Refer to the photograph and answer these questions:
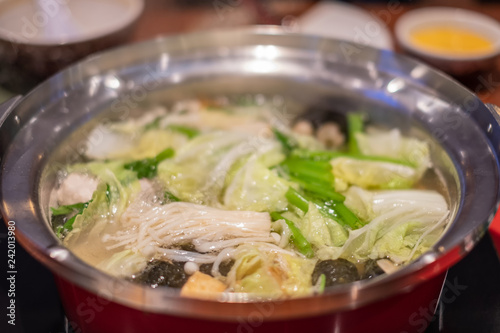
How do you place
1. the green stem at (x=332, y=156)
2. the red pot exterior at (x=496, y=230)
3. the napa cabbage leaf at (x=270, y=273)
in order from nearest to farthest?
the napa cabbage leaf at (x=270, y=273) → the red pot exterior at (x=496, y=230) → the green stem at (x=332, y=156)

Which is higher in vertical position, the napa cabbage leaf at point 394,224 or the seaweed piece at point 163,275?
the seaweed piece at point 163,275

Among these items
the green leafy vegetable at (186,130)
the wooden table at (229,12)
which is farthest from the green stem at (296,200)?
the wooden table at (229,12)

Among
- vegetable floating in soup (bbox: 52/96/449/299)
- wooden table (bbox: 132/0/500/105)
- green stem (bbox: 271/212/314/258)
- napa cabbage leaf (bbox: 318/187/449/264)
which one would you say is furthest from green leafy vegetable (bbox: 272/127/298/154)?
wooden table (bbox: 132/0/500/105)

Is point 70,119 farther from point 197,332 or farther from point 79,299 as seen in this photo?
point 197,332

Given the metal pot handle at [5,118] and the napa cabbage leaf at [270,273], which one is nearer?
the napa cabbage leaf at [270,273]

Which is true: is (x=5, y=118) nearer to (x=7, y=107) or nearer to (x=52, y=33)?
(x=7, y=107)

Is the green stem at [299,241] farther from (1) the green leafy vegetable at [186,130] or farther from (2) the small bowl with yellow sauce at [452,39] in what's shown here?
(2) the small bowl with yellow sauce at [452,39]

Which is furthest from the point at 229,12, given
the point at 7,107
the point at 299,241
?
the point at 299,241

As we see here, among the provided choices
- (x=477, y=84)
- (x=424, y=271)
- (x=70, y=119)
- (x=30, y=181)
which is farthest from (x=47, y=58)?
(x=477, y=84)
